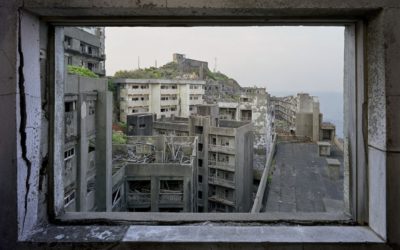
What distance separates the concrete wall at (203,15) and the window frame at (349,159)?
75 mm

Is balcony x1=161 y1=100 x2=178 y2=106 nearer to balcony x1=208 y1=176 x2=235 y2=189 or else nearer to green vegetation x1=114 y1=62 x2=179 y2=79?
green vegetation x1=114 y1=62 x2=179 y2=79

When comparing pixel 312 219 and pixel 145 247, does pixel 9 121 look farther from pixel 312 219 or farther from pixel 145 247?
pixel 312 219

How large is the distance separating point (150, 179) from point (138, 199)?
1.02 metres

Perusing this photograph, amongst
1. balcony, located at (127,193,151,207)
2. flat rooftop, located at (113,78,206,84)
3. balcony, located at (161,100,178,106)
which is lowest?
balcony, located at (127,193,151,207)

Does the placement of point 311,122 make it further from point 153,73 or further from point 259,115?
point 153,73

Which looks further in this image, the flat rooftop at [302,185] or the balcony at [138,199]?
the balcony at [138,199]

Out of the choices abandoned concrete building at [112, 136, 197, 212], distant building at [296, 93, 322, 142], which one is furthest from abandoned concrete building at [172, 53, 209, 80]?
abandoned concrete building at [112, 136, 197, 212]

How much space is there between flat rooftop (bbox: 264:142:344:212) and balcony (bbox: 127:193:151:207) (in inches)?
230

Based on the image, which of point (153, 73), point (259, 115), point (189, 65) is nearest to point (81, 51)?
point (259, 115)

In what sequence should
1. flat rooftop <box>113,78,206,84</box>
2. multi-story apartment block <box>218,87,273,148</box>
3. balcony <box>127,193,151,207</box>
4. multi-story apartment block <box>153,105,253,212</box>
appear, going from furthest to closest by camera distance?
flat rooftop <box>113,78,206,84</box>, multi-story apartment block <box>218,87,273,148</box>, multi-story apartment block <box>153,105,253,212</box>, balcony <box>127,193,151,207</box>

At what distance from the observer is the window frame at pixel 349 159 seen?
1399mm

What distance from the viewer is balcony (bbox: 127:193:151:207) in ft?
45.6

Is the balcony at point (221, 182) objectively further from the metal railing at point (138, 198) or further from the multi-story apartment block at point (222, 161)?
the metal railing at point (138, 198)

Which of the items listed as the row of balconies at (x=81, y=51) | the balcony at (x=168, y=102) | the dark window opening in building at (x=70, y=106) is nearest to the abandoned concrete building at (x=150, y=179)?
the dark window opening in building at (x=70, y=106)
